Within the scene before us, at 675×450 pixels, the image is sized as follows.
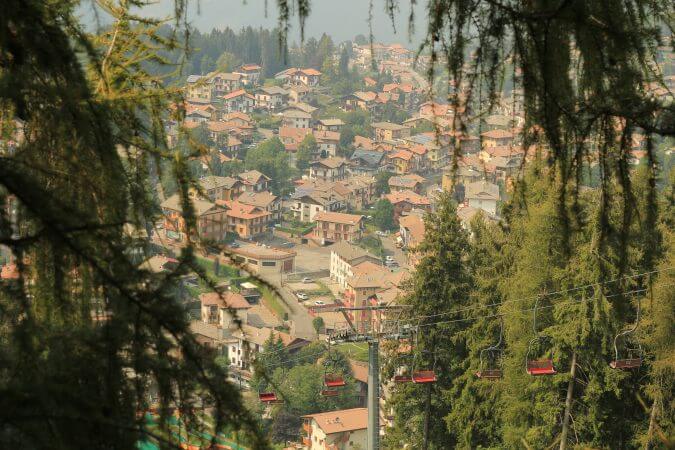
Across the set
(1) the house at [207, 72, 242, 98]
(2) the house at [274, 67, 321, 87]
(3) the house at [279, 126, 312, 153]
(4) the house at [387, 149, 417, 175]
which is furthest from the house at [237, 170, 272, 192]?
(2) the house at [274, 67, 321, 87]


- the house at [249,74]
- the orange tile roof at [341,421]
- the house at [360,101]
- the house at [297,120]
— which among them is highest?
the house at [249,74]

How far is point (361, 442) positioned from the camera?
15898mm

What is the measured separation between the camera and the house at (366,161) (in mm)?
44125

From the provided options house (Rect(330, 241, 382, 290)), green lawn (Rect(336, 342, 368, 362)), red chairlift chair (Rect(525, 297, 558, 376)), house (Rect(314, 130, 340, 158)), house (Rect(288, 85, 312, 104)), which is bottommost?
green lawn (Rect(336, 342, 368, 362))

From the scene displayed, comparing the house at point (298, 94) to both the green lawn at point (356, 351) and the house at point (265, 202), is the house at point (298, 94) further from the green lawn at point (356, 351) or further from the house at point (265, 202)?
the green lawn at point (356, 351)

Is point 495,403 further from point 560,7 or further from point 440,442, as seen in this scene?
point 560,7

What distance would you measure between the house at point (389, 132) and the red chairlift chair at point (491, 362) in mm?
42797

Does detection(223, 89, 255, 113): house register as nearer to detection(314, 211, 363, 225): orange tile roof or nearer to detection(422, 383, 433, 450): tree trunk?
detection(314, 211, 363, 225): orange tile roof

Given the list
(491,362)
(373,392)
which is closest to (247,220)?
(491,362)

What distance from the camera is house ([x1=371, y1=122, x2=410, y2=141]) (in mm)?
51094

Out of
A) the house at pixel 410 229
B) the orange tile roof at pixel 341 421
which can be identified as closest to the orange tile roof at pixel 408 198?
the house at pixel 410 229

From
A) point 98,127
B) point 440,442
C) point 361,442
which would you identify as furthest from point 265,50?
point 98,127

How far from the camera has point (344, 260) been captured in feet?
94.5

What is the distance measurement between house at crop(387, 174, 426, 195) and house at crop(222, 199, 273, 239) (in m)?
7.06
